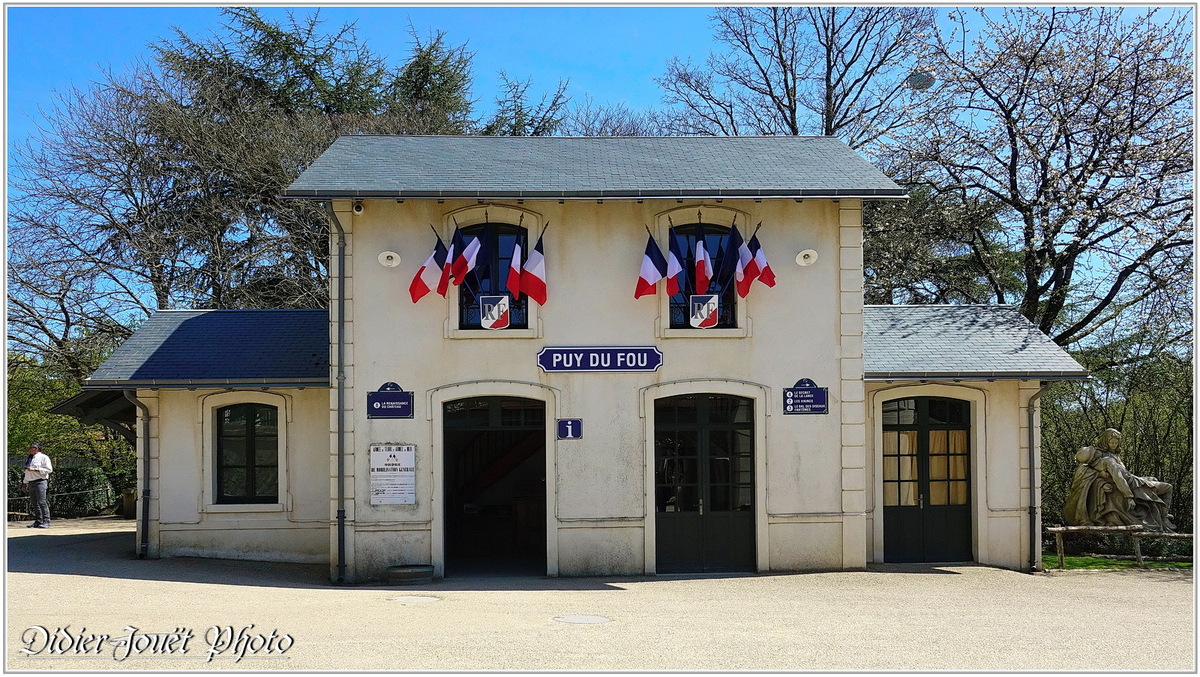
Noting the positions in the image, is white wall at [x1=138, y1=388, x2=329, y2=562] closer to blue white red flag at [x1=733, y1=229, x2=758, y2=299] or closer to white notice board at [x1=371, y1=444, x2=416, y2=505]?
white notice board at [x1=371, y1=444, x2=416, y2=505]

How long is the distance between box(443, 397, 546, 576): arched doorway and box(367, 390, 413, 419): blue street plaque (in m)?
0.52

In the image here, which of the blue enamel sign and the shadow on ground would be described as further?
the blue enamel sign

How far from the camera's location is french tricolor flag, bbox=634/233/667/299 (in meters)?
13.0

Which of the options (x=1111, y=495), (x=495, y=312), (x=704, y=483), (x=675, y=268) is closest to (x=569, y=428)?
(x=495, y=312)

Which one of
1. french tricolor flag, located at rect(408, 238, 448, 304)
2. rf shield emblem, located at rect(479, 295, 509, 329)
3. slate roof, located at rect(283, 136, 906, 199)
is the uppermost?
slate roof, located at rect(283, 136, 906, 199)

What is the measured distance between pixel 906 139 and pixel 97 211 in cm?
1817

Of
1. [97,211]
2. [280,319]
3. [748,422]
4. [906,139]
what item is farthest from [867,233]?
[97,211]

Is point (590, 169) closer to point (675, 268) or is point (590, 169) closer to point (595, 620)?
point (675, 268)

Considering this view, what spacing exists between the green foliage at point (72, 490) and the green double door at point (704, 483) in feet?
52.5

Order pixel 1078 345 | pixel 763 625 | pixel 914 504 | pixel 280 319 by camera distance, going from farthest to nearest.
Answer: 1. pixel 1078 345
2. pixel 280 319
3. pixel 914 504
4. pixel 763 625

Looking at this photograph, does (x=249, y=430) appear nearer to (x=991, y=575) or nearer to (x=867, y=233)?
(x=991, y=575)

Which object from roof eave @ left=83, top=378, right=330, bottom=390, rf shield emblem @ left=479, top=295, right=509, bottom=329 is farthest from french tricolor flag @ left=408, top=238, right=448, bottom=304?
roof eave @ left=83, top=378, right=330, bottom=390

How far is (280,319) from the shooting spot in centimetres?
1627

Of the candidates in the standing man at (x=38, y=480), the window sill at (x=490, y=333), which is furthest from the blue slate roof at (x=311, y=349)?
the standing man at (x=38, y=480)
